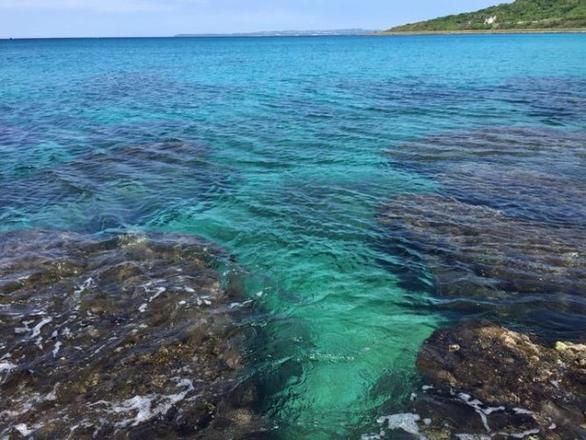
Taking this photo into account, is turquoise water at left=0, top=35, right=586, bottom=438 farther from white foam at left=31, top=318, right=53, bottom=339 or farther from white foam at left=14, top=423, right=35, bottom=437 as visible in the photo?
white foam at left=31, top=318, right=53, bottom=339

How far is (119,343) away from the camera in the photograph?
8836 mm

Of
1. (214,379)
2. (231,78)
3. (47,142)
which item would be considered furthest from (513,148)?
(231,78)

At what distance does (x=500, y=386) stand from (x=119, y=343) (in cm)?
688

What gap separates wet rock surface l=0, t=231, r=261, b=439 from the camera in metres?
7.14

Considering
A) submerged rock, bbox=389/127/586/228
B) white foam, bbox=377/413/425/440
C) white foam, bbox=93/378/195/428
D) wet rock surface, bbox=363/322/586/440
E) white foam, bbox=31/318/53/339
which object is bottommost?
white foam, bbox=377/413/425/440

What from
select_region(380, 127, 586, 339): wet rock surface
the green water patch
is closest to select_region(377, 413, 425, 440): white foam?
the green water patch

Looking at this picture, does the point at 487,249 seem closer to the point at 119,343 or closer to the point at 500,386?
the point at 500,386

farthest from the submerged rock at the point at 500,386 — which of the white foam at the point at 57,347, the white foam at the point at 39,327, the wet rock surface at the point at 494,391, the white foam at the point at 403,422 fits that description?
the white foam at the point at 39,327

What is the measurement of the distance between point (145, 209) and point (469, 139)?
16.8 m

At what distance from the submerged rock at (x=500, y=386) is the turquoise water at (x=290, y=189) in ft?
1.65

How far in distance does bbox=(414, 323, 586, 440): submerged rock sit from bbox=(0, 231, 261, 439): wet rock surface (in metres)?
3.02

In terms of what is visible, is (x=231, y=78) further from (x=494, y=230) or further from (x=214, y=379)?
(x=214, y=379)

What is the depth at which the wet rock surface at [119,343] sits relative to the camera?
7.14 metres

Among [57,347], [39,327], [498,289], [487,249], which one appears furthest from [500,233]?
[39,327]
